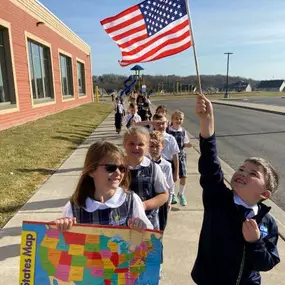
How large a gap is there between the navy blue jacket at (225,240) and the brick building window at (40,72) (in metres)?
16.3

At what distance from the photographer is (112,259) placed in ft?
6.34

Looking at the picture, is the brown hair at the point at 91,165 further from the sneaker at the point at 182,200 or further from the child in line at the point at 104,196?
the sneaker at the point at 182,200

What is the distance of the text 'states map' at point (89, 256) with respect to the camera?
6.20 ft

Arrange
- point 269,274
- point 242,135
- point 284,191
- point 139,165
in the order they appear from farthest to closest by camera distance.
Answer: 1. point 242,135
2. point 284,191
3. point 269,274
4. point 139,165

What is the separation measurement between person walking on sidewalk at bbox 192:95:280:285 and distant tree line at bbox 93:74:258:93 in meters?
55.6

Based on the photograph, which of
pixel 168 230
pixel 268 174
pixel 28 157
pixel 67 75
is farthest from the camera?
pixel 67 75

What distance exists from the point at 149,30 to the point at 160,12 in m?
0.26

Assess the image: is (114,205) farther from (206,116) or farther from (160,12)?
(160,12)

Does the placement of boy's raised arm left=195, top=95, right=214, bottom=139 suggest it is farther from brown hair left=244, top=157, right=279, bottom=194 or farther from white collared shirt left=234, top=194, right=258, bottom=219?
white collared shirt left=234, top=194, right=258, bottom=219

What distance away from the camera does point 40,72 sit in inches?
737

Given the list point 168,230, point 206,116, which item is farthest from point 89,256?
point 168,230

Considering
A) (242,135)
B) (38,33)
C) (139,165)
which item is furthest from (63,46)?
(139,165)

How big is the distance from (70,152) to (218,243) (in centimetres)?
791

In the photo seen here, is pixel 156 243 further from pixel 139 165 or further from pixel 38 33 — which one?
pixel 38 33
